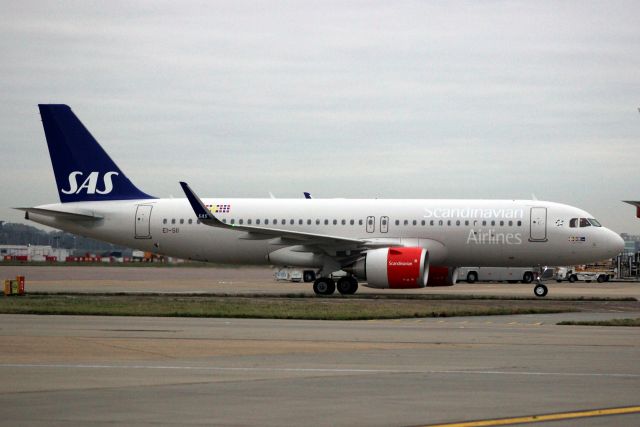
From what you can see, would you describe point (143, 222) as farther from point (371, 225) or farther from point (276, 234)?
point (371, 225)

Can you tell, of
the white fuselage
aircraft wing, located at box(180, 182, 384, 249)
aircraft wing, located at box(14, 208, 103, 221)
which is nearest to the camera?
aircraft wing, located at box(180, 182, 384, 249)

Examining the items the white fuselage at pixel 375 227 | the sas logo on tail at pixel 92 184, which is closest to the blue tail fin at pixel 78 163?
the sas logo on tail at pixel 92 184

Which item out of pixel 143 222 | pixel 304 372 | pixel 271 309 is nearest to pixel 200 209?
pixel 143 222

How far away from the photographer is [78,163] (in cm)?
4275

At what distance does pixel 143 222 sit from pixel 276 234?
21.2 ft

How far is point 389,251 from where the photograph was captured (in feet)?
125

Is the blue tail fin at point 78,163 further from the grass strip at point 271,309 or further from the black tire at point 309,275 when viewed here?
the black tire at point 309,275

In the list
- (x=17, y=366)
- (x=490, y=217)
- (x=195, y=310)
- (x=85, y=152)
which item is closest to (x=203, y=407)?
(x=17, y=366)

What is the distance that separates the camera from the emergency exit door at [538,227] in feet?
130

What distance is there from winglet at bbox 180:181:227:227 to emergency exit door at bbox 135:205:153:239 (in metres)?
4.07

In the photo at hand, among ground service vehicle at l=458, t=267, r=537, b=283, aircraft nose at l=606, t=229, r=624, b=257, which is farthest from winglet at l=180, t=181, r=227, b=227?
ground service vehicle at l=458, t=267, r=537, b=283

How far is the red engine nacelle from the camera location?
123ft

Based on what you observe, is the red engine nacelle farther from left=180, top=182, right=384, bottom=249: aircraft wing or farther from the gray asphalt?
the gray asphalt

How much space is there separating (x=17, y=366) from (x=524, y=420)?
25.3 ft
